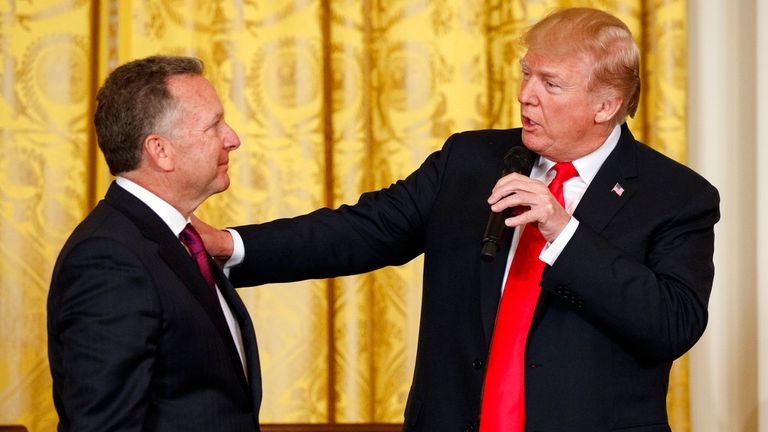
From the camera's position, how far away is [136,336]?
1890mm

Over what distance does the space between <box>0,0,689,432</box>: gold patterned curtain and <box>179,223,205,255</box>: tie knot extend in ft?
5.06

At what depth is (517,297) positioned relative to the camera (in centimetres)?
236

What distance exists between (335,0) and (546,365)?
1.95 m

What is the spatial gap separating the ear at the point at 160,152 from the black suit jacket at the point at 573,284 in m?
0.47

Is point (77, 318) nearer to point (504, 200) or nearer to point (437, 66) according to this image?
point (504, 200)

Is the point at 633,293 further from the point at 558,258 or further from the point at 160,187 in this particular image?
the point at 160,187

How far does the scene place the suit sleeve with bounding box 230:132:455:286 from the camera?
261 cm

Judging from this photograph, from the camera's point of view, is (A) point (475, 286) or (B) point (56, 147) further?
(B) point (56, 147)

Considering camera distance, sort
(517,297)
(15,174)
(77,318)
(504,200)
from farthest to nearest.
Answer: (15,174) < (517,297) < (504,200) < (77,318)

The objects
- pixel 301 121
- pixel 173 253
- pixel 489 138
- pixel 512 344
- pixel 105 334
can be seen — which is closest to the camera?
pixel 105 334

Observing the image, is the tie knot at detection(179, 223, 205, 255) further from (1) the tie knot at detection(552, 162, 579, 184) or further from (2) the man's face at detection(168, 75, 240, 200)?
(1) the tie knot at detection(552, 162, 579, 184)

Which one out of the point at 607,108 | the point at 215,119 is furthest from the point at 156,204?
the point at 607,108

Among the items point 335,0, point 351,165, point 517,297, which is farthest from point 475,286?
point 335,0

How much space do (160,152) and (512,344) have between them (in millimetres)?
892
